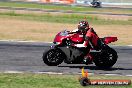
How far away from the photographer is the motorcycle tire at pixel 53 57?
56.0 ft

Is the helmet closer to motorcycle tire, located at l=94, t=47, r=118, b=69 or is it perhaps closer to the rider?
the rider

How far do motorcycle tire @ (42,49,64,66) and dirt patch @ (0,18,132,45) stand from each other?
32.8 ft

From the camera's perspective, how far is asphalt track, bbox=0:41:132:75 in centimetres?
1662

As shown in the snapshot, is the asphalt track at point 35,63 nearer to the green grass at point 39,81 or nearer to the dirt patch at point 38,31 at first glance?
the green grass at point 39,81

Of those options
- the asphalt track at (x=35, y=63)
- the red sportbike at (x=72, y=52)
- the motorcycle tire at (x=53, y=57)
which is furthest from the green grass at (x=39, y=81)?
the motorcycle tire at (x=53, y=57)

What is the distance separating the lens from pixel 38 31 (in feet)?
107

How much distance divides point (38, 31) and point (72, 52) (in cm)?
1548

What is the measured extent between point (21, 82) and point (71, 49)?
13.5 feet

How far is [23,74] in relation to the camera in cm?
1520

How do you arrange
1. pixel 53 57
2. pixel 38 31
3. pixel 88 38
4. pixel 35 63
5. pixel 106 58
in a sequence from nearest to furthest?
pixel 88 38 < pixel 53 57 < pixel 106 58 < pixel 35 63 < pixel 38 31

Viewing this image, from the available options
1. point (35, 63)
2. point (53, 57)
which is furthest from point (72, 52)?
point (35, 63)

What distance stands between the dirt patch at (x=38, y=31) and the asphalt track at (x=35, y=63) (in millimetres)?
4282

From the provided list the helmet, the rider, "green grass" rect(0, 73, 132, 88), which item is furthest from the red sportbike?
"green grass" rect(0, 73, 132, 88)

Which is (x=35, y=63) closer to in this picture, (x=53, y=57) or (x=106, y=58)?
(x=53, y=57)
